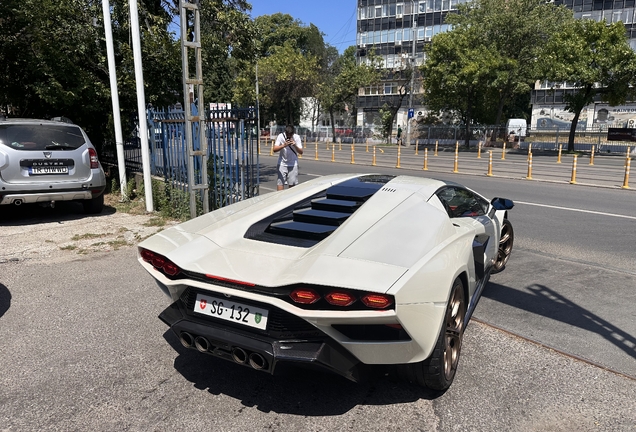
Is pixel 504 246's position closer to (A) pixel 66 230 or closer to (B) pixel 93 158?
(A) pixel 66 230

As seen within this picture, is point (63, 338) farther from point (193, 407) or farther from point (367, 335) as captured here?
point (367, 335)

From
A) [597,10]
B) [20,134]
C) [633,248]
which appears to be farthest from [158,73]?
[597,10]

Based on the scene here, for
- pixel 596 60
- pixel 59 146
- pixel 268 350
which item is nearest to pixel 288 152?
pixel 59 146

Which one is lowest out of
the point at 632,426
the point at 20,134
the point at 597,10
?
the point at 632,426

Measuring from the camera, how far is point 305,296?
2680 millimetres

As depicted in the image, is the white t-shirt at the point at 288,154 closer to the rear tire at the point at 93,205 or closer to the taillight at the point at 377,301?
the rear tire at the point at 93,205

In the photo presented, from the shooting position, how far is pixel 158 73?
12.1m

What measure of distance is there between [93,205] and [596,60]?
29387 millimetres

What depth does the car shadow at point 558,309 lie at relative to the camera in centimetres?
414

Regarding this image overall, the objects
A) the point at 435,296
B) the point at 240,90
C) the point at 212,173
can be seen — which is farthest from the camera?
the point at 240,90

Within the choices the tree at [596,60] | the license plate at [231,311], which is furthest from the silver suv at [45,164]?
the tree at [596,60]

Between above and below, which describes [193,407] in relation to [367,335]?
below

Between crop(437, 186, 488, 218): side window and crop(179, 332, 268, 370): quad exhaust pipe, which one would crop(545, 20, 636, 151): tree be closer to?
crop(437, 186, 488, 218): side window

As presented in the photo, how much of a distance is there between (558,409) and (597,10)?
6060 cm
